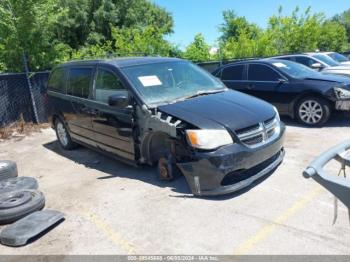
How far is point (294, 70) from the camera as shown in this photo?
810 cm

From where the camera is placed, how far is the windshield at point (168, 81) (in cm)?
501

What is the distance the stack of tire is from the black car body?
211 inches

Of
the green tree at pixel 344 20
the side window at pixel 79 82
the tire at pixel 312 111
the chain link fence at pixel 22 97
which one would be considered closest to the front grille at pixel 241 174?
the side window at pixel 79 82

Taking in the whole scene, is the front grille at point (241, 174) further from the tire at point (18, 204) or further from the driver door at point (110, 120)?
the tire at point (18, 204)

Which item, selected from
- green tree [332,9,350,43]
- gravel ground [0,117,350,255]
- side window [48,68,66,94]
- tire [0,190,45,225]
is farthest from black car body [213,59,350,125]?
green tree [332,9,350,43]

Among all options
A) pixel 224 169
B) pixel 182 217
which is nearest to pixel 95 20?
pixel 224 169

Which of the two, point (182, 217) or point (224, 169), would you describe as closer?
point (182, 217)

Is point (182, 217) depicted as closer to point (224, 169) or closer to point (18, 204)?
point (224, 169)

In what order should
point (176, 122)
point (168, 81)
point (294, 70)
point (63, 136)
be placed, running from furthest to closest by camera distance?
1. point (294, 70)
2. point (63, 136)
3. point (168, 81)
4. point (176, 122)

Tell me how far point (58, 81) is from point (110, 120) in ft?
7.72

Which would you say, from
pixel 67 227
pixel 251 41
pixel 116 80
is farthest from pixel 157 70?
pixel 251 41

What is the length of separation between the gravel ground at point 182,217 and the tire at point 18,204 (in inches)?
11.7

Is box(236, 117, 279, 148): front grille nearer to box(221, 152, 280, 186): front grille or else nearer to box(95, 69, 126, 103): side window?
box(221, 152, 280, 186): front grille

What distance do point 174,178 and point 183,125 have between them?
3.12 ft
